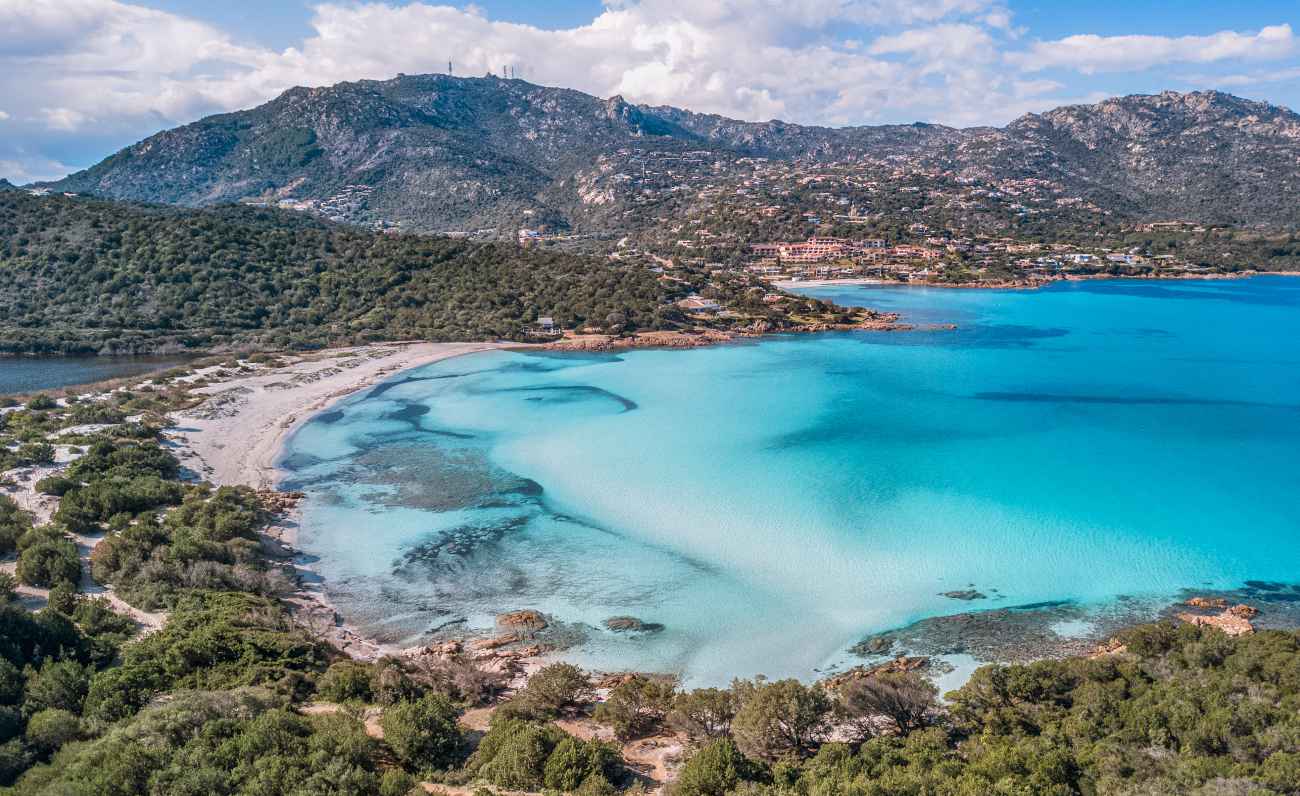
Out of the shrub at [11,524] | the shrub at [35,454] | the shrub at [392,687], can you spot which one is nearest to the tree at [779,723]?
the shrub at [392,687]

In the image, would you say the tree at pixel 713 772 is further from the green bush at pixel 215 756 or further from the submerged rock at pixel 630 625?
the submerged rock at pixel 630 625

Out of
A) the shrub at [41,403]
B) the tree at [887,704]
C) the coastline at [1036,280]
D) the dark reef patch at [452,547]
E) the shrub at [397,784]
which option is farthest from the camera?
the coastline at [1036,280]

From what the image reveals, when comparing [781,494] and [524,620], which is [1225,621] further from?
[524,620]

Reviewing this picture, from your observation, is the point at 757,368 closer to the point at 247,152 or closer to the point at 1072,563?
the point at 1072,563

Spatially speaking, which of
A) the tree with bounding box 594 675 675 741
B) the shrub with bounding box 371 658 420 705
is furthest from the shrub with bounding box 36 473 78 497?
the tree with bounding box 594 675 675 741

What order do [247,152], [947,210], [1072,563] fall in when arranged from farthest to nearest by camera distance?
[247,152] < [947,210] < [1072,563]

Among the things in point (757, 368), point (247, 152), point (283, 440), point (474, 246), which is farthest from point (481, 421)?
point (247, 152)
